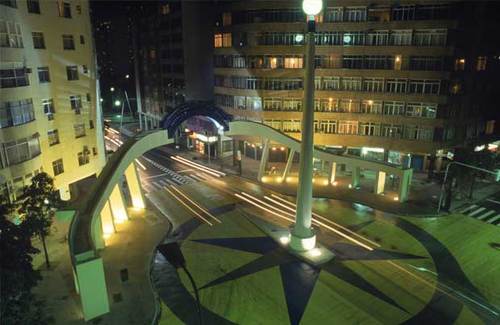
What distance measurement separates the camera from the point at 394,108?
2164 inches

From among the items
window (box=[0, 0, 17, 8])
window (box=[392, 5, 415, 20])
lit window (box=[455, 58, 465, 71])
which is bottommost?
lit window (box=[455, 58, 465, 71])

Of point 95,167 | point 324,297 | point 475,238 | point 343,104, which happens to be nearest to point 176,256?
point 324,297

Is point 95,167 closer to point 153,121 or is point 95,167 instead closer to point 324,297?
point 324,297

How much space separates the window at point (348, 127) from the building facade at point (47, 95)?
36.1 m

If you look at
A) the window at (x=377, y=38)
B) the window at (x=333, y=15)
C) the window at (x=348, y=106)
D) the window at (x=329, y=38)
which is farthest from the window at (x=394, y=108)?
the window at (x=333, y=15)

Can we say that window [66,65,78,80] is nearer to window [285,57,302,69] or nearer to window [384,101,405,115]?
window [285,57,302,69]

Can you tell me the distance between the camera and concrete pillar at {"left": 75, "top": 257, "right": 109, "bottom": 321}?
2369 centimetres

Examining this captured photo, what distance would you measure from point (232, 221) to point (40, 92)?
79.2ft

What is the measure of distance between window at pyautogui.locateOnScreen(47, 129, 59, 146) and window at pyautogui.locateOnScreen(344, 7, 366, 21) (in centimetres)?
4300

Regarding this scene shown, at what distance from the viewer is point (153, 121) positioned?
94.2 metres

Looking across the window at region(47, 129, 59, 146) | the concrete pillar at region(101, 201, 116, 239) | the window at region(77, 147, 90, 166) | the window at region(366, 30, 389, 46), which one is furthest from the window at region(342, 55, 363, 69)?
the window at region(47, 129, 59, 146)

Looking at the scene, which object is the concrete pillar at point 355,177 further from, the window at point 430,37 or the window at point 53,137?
the window at point 53,137

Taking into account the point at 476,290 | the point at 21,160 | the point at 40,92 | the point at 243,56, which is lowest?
the point at 476,290

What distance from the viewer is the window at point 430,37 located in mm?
50250
